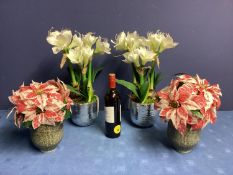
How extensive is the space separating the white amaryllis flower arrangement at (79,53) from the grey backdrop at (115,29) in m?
0.13

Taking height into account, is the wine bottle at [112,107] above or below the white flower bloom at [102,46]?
below

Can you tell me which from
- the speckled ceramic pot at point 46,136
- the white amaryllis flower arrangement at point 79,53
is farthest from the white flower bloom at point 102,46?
the speckled ceramic pot at point 46,136

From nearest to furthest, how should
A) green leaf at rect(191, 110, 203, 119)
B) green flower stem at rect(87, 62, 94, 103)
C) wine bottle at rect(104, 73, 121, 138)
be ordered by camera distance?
green leaf at rect(191, 110, 203, 119)
wine bottle at rect(104, 73, 121, 138)
green flower stem at rect(87, 62, 94, 103)

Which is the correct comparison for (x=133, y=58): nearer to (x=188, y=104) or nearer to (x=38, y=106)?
(x=188, y=104)

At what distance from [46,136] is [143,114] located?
415 millimetres

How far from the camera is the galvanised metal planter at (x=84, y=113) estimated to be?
111cm

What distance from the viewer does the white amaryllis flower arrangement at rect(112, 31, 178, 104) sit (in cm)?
104

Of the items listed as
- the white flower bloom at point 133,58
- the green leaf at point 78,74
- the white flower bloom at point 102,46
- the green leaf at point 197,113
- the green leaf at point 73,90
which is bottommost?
the green leaf at point 197,113

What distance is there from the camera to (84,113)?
1123 mm

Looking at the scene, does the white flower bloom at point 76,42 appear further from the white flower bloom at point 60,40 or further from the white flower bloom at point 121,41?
the white flower bloom at point 121,41

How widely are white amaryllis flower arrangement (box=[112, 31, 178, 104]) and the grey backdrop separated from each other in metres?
0.15

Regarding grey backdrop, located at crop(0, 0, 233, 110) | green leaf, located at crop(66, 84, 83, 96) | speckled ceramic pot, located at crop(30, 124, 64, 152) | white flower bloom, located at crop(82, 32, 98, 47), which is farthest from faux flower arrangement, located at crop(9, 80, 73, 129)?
grey backdrop, located at crop(0, 0, 233, 110)

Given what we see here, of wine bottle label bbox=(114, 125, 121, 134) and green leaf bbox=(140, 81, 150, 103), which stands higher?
green leaf bbox=(140, 81, 150, 103)

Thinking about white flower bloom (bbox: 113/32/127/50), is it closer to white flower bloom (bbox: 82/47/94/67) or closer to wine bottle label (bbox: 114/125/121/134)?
white flower bloom (bbox: 82/47/94/67)
